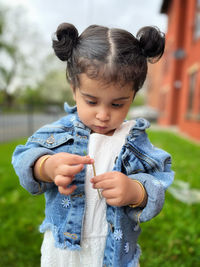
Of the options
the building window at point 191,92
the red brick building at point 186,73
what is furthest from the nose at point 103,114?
the building window at point 191,92

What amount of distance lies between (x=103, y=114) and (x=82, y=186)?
0.34 m

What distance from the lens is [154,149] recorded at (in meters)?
1.25

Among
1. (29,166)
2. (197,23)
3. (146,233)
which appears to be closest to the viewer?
(29,166)

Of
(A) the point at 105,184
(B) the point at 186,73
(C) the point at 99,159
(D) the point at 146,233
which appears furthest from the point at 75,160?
(B) the point at 186,73

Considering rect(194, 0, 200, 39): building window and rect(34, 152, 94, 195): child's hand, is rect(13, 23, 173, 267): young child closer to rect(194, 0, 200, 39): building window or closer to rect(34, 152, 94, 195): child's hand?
rect(34, 152, 94, 195): child's hand

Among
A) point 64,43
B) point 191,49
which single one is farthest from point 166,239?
point 191,49

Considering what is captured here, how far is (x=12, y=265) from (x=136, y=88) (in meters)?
1.83

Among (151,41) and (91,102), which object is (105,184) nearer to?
(91,102)

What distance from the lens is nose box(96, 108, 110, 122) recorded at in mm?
1092

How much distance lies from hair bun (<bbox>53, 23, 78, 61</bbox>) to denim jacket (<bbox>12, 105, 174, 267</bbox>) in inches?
12.7

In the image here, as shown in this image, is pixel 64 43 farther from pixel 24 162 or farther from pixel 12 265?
pixel 12 265

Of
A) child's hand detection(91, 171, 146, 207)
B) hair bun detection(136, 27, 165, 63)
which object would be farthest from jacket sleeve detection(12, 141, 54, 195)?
hair bun detection(136, 27, 165, 63)

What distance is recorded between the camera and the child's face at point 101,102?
105 centimetres

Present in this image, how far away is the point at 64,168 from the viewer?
3.13 ft
